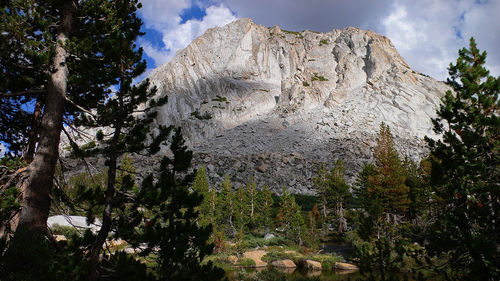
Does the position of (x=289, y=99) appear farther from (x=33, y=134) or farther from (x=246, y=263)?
(x=33, y=134)

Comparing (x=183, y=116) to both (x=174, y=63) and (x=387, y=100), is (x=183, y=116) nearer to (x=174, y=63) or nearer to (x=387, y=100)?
(x=174, y=63)

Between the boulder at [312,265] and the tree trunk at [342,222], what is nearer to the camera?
the boulder at [312,265]

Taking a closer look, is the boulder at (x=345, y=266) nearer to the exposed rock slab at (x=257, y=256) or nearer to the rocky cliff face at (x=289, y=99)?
the exposed rock slab at (x=257, y=256)

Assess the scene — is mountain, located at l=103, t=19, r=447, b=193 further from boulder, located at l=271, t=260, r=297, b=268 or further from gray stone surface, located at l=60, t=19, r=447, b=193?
boulder, located at l=271, t=260, r=297, b=268

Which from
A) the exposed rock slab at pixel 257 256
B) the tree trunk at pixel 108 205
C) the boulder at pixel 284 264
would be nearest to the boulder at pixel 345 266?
the boulder at pixel 284 264

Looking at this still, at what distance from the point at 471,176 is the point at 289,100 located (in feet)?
291

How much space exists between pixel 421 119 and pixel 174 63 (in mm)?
82929

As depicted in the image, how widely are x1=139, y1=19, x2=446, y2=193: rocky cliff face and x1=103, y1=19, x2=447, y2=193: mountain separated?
292 mm

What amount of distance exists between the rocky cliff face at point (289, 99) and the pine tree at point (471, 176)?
171 feet

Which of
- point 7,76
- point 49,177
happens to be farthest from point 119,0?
point 49,177

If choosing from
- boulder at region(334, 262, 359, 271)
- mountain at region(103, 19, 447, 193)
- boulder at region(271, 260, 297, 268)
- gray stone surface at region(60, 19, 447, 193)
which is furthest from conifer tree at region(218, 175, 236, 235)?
boulder at region(334, 262, 359, 271)

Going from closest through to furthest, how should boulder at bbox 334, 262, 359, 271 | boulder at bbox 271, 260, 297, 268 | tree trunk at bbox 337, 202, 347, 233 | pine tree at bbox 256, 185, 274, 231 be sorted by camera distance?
boulder at bbox 334, 262, 359, 271
boulder at bbox 271, 260, 297, 268
tree trunk at bbox 337, 202, 347, 233
pine tree at bbox 256, 185, 274, 231

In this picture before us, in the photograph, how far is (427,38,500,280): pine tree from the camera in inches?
237

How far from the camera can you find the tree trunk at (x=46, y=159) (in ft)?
21.8
